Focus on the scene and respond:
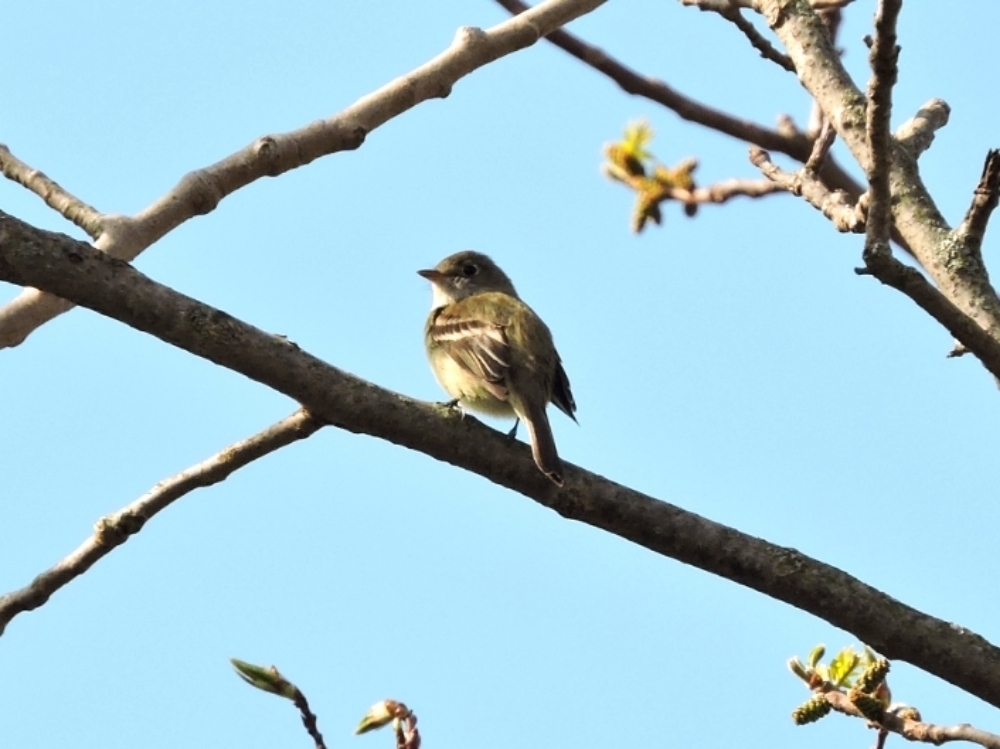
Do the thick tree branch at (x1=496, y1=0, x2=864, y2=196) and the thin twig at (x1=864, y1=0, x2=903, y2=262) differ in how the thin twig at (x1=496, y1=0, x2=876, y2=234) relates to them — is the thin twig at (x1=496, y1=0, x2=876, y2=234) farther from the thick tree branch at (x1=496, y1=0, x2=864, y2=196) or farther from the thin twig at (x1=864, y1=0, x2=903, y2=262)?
the thin twig at (x1=864, y1=0, x2=903, y2=262)

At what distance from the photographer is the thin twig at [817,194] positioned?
185 inches

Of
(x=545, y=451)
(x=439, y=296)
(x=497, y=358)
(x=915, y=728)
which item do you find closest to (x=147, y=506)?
(x=545, y=451)

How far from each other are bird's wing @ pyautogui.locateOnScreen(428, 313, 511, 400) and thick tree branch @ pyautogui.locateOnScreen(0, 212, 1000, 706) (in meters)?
2.53

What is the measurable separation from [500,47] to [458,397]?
8.04 ft

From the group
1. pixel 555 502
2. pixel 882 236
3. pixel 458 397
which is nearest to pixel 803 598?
pixel 555 502

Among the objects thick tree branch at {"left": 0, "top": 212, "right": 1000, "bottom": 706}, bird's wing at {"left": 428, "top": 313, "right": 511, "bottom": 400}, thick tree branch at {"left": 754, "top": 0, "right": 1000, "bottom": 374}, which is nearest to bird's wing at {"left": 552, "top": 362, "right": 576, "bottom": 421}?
bird's wing at {"left": 428, "top": 313, "right": 511, "bottom": 400}

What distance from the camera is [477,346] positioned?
753cm

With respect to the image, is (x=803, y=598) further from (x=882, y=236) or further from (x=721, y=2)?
(x=721, y=2)

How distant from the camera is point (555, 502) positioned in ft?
14.9

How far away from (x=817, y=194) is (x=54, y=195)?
254 cm

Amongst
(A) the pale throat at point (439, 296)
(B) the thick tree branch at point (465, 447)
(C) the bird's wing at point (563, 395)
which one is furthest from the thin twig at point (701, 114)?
(A) the pale throat at point (439, 296)

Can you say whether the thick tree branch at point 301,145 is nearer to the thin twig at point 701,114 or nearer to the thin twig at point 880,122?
the thin twig at point 701,114

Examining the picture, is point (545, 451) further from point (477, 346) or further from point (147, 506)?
point (477, 346)

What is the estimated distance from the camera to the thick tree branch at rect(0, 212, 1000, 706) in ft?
13.1
